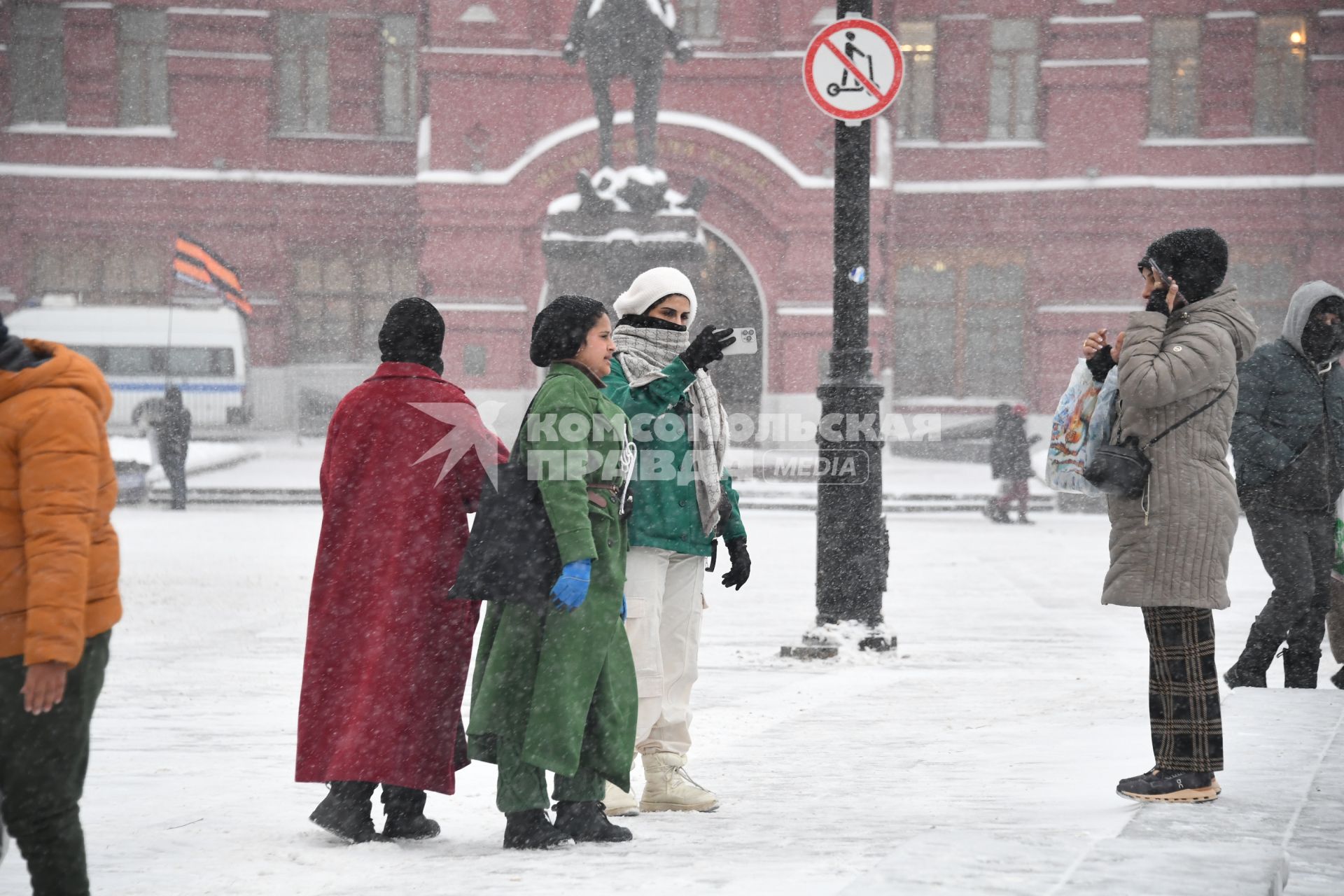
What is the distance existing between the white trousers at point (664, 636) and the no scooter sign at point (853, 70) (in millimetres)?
4362

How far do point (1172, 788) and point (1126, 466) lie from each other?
3.30 ft

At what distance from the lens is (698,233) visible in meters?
20.8

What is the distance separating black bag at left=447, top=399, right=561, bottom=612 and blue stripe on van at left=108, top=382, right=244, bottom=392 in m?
26.8

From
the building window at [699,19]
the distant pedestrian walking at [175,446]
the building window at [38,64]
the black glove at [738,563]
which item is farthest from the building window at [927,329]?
the black glove at [738,563]

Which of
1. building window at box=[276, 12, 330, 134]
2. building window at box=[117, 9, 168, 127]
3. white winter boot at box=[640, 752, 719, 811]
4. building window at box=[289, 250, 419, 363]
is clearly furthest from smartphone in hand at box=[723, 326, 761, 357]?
building window at box=[117, 9, 168, 127]

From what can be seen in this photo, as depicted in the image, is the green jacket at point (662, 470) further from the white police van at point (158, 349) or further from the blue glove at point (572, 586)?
the white police van at point (158, 349)

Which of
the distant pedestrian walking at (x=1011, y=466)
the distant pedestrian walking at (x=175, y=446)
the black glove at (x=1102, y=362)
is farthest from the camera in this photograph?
the distant pedestrian walking at (x=175, y=446)

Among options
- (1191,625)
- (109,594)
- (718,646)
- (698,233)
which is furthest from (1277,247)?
(109,594)

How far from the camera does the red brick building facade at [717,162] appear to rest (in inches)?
1184

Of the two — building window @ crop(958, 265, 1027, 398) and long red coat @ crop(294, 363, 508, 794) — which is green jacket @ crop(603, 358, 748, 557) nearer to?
long red coat @ crop(294, 363, 508, 794)

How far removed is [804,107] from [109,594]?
2755cm

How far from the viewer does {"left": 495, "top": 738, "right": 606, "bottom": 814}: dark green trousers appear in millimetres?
4520

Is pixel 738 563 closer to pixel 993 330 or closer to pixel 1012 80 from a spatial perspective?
pixel 993 330

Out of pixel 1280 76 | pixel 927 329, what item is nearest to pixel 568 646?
pixel 927 329
